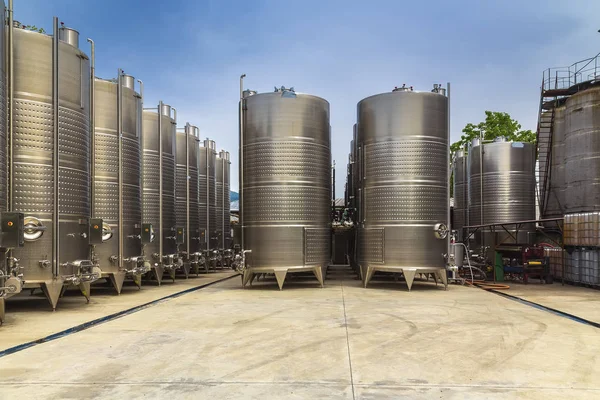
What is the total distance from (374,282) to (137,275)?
27.8 feet

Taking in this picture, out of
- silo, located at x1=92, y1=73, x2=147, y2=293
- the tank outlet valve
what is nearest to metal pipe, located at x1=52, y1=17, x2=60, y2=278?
silo, located at x1=92, y1=73, x2=147, y2=293

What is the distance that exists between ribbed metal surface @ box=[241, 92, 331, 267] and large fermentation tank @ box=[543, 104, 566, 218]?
14969 mm

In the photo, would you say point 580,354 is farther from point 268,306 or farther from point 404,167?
point 404,167

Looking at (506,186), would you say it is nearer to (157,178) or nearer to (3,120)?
(157,178)

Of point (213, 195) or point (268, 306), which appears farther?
point (213, 195)

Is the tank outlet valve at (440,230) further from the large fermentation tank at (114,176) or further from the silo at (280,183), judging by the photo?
the large fermentation tank at (114,176)

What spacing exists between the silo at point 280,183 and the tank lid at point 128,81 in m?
3.54

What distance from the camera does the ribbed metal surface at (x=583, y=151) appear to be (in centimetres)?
2330

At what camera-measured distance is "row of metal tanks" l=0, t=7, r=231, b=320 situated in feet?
36.6

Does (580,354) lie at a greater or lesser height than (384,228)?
lesser

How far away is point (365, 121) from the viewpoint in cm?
1764

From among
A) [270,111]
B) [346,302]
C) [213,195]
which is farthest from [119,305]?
[213,195]

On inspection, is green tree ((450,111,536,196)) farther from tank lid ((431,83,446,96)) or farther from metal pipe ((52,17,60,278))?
metal pipe ((52,17,60,278))

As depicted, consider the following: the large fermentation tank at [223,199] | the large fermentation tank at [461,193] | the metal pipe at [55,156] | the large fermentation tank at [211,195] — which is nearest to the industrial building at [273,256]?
the metal pipe at [55,156]
